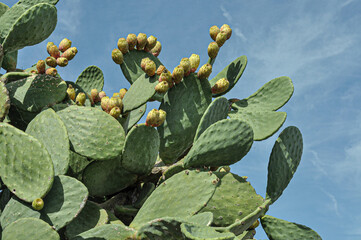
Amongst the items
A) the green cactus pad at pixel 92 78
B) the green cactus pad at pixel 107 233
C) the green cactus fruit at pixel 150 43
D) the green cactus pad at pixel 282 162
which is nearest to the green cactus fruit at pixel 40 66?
the green cactus pad at pixel 92 78

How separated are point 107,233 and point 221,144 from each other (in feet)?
1.96

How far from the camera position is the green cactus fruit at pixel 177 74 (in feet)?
7.10

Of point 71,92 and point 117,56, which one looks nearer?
point 71,92

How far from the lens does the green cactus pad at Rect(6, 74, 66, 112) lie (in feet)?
6.93

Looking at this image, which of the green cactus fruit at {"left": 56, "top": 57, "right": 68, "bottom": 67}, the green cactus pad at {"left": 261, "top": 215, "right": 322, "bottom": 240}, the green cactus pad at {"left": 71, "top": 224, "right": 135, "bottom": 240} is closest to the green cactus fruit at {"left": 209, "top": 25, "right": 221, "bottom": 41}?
the green cactus fruit at {"left": 56, "top": 57, "right": 68, "bottom": 67}

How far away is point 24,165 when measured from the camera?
1698mm

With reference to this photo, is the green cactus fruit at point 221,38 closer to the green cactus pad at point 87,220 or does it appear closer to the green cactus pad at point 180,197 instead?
the green cactus pad at point 180,197

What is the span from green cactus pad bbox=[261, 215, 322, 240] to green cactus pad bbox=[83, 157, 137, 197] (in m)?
0.67

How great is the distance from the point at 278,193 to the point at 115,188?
75 centimetres

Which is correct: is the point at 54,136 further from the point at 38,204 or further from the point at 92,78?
the point at 92,78

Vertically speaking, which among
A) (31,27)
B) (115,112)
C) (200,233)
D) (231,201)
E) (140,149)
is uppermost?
(31,27)

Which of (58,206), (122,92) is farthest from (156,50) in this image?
(58,206)

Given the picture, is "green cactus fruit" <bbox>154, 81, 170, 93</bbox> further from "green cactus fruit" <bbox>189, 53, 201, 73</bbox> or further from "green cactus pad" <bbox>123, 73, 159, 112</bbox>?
"green cactus fruit" <bbox>189, 53, 201, 73</bbox>

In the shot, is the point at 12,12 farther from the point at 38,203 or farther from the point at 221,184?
the point at 221,184
